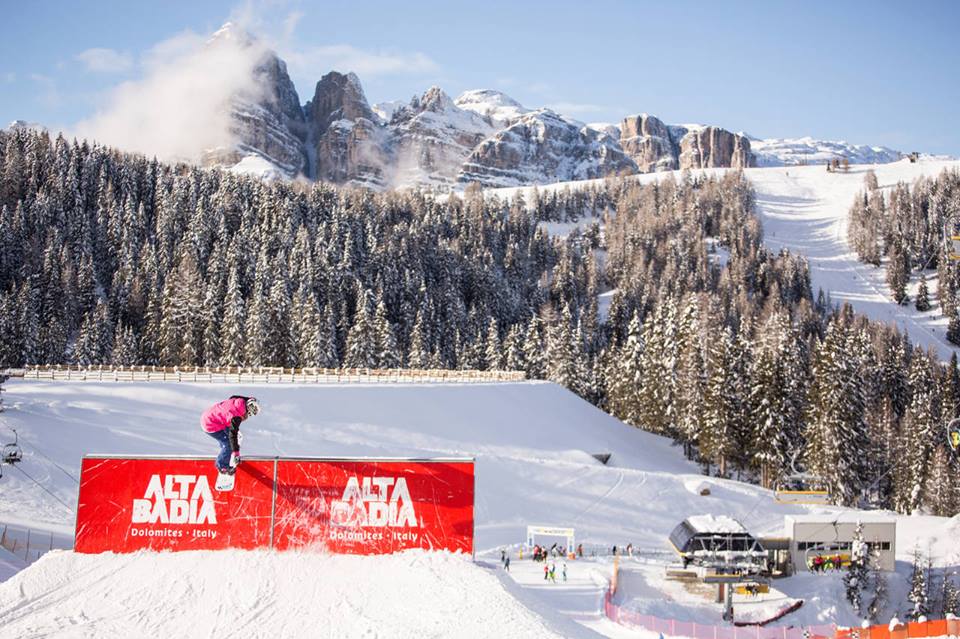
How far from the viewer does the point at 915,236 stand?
162 meters

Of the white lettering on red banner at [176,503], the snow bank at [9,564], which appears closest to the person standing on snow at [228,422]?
the white lettering on red banner at [176,503]

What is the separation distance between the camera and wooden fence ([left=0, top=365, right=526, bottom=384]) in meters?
46.6

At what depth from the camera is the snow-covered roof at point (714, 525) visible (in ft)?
107

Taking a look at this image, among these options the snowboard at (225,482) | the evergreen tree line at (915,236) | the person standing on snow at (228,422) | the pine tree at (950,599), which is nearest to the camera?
the person standing on snow at (228,422)

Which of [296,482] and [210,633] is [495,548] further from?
[210,633]

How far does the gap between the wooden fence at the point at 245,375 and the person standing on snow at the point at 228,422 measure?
113 ft

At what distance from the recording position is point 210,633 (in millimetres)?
11164

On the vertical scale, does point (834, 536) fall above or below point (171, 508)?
below

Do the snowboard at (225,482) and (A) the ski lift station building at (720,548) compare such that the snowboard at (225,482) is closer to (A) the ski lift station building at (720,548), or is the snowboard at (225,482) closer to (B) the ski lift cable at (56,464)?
(B) the ski lift cable at (56,464)

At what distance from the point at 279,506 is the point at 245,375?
3767 centimetres

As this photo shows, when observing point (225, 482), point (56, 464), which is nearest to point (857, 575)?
point (225, 482)

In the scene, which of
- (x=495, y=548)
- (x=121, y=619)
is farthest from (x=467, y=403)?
(x=121, y=619)

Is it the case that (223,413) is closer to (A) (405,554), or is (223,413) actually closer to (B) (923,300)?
(A) (405,554)

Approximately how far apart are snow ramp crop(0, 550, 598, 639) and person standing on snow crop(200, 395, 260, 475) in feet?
6.33
